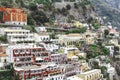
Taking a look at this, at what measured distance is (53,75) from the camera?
124 feet

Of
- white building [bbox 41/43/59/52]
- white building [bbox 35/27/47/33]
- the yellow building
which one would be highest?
white building [bbox 41/43/59/52]

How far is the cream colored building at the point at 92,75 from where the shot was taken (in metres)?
40.8

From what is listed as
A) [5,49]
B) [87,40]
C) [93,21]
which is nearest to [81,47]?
[87,40]

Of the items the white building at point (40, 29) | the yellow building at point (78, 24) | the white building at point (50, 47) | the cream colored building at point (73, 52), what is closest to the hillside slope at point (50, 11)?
the white building at point (40, 29)

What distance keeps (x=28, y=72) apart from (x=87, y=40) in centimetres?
2294

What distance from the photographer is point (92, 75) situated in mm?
42438

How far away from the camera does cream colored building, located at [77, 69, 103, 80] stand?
134 feet

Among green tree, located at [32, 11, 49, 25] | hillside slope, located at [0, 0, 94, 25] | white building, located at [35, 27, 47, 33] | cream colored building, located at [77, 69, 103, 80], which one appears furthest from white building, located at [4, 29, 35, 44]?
green tree, located at [32, 11, 49, 25]

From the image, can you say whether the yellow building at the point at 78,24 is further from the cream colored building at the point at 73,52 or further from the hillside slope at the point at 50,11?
the cream colored building at the point at 73,52

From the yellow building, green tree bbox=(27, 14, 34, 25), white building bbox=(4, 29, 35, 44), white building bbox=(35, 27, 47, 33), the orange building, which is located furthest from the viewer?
the yellow building

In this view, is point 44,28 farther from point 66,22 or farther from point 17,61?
point 17,61

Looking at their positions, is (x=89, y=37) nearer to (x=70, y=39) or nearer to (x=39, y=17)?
(x=70, y=39)

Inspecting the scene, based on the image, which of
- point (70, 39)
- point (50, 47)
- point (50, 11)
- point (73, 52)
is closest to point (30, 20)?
point (70, 39)

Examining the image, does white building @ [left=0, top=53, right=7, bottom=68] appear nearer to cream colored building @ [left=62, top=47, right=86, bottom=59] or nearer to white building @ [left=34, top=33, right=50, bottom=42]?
cream colored building @ [left=62, top=47, right=86, bottom=59]
